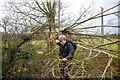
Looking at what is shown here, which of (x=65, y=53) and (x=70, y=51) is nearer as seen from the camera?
(x=70, y=51)

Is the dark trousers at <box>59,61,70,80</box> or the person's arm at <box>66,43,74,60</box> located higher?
the person's arm at <box>66,43,74,60</box>

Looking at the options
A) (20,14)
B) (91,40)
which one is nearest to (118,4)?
(91,40)

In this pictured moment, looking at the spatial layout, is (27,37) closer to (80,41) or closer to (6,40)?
(6,40)

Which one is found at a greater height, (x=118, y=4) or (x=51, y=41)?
(x=118, y=4)

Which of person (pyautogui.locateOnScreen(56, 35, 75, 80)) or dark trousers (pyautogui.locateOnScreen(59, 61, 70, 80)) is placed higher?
person (pyautogui.locateOnScreen(56, 35, 75, 80))

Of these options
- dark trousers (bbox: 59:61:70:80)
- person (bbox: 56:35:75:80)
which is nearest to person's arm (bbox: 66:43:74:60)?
person (bbox: 56:35:75:80)

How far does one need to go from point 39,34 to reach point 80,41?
0.90 m

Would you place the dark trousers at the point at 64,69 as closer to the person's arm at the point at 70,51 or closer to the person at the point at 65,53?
the person at the point at 65,53

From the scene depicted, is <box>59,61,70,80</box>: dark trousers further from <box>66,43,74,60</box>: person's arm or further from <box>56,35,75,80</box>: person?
<box>66,43,74,60</box>: person's arm

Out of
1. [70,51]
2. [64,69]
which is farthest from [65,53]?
[64,69]

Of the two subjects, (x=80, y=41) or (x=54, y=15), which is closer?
(x=80, y=41)

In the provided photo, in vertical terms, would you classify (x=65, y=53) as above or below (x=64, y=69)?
above

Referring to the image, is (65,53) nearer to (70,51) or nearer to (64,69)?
(70,51)

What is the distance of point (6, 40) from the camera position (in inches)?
203
